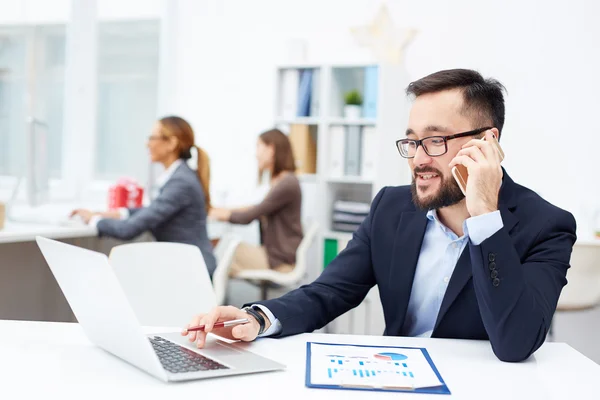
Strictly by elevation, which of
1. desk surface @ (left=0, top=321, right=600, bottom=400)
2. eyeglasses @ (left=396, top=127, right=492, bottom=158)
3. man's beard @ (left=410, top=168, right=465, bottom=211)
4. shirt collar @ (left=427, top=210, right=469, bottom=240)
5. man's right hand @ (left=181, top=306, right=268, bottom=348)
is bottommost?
desk surface @ (left=0, top=321, right=600, bottom=400)

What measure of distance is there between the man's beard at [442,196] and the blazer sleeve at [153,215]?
1915 millimetres

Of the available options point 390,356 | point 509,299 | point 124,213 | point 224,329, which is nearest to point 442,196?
point 509,299

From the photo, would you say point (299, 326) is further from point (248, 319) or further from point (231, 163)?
point (231, 163)

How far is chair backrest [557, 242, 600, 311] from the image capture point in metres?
3.34

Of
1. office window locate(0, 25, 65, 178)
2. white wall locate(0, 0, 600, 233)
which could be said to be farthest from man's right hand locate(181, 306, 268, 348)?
office window locate(0, 25, 65, 178)

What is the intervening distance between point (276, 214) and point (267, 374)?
119 inches

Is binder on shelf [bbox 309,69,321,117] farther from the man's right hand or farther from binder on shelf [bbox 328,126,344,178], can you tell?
the man's right hand

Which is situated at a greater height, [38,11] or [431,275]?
[38,11]

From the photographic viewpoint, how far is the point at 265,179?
4996mm

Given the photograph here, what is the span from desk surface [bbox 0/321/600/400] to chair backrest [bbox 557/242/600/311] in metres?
1.97

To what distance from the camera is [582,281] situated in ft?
11.1

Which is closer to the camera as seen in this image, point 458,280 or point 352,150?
point 458,280

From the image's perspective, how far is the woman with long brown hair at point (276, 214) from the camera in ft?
13.6

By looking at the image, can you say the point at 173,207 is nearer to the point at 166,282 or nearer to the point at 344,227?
the point at 166,282
